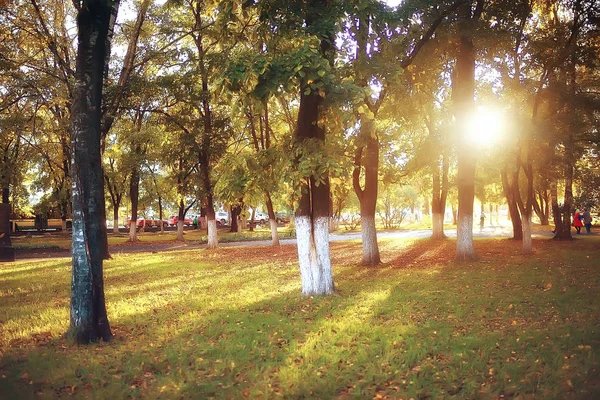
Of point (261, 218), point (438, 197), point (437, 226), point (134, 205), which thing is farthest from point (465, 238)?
point (261, 218)

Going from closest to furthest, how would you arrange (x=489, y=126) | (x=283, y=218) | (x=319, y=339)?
(x=319, y=339) → (x=489, y=126) → (x=283, y=218)

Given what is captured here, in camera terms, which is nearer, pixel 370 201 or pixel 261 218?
pixel 370 201

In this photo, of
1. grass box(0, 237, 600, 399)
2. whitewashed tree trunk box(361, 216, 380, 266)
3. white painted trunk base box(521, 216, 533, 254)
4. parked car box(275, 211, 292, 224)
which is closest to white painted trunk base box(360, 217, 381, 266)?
whitewashed tree trunk box(361, 216, 380, 266)

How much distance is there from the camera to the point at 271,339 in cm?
659

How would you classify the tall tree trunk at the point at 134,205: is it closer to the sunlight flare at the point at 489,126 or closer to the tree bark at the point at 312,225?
the tree bark at the point at 312,225

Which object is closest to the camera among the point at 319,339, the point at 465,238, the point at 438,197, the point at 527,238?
the point at 319,339

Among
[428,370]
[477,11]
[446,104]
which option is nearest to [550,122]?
[446,104]

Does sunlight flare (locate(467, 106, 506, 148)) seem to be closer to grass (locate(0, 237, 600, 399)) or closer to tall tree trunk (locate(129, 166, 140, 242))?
grass (locate(0, 237, 600, 399))

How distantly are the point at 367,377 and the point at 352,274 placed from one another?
7.78m

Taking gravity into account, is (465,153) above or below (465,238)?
above

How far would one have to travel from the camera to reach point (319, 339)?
6477 millimetres

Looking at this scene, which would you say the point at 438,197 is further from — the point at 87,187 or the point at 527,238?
the point at 87,187

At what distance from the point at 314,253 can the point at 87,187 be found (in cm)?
479

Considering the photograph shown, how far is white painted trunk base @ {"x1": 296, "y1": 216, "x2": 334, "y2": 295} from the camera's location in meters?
9.51
